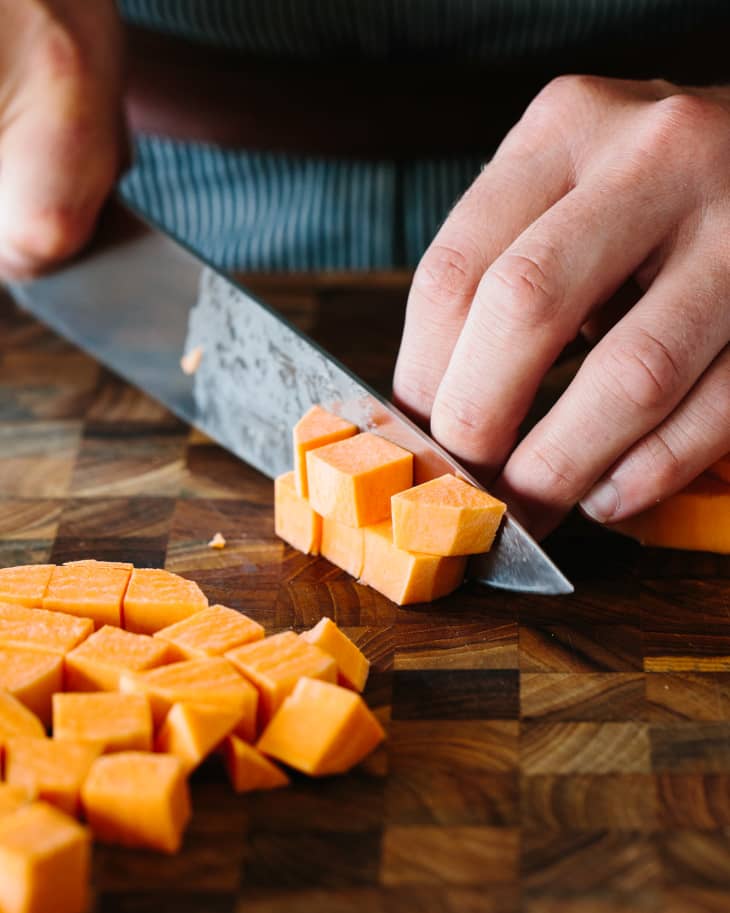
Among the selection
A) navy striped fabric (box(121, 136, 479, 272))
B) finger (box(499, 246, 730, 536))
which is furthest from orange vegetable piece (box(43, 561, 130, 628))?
navy striped fabric (box(121, 136, 479, 272))

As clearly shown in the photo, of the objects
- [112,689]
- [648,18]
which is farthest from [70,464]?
[648,18]

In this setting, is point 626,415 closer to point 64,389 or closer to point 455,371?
point 455,371

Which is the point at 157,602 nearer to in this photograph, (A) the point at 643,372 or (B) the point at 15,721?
(B) the point at 15,721

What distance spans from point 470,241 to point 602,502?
0.42 m

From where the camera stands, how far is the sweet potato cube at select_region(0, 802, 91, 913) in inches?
48.0

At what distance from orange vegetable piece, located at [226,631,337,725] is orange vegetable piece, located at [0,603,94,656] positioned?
21 cm

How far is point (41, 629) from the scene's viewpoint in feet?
5.27

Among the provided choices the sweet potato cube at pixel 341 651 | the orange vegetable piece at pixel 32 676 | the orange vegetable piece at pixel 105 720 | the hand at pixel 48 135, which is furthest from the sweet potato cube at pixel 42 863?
the hand at pixel 48 135

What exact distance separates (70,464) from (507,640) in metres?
0.90

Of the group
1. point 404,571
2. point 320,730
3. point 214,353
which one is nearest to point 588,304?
point 404,571

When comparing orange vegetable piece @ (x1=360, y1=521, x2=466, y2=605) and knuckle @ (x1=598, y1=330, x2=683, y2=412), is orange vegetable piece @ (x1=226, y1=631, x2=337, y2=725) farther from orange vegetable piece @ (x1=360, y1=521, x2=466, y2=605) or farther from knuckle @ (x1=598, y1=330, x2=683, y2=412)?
knuckle @ (x1=598, y1=330, x2=683, y2=412)

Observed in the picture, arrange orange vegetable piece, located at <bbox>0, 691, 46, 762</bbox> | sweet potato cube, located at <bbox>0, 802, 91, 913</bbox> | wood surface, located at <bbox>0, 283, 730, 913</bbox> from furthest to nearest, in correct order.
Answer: orange vegetable piece, located at <bbox>0, 691, 46, 762</bbox>
wood surface, located at <bbox>0, 283, 730, 913</bbox>
sweet potato cube, located at <bbox>0, 802, 91, 913</bbox>

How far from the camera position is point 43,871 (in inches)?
48.1

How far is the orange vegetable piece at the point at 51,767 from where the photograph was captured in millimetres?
1355
